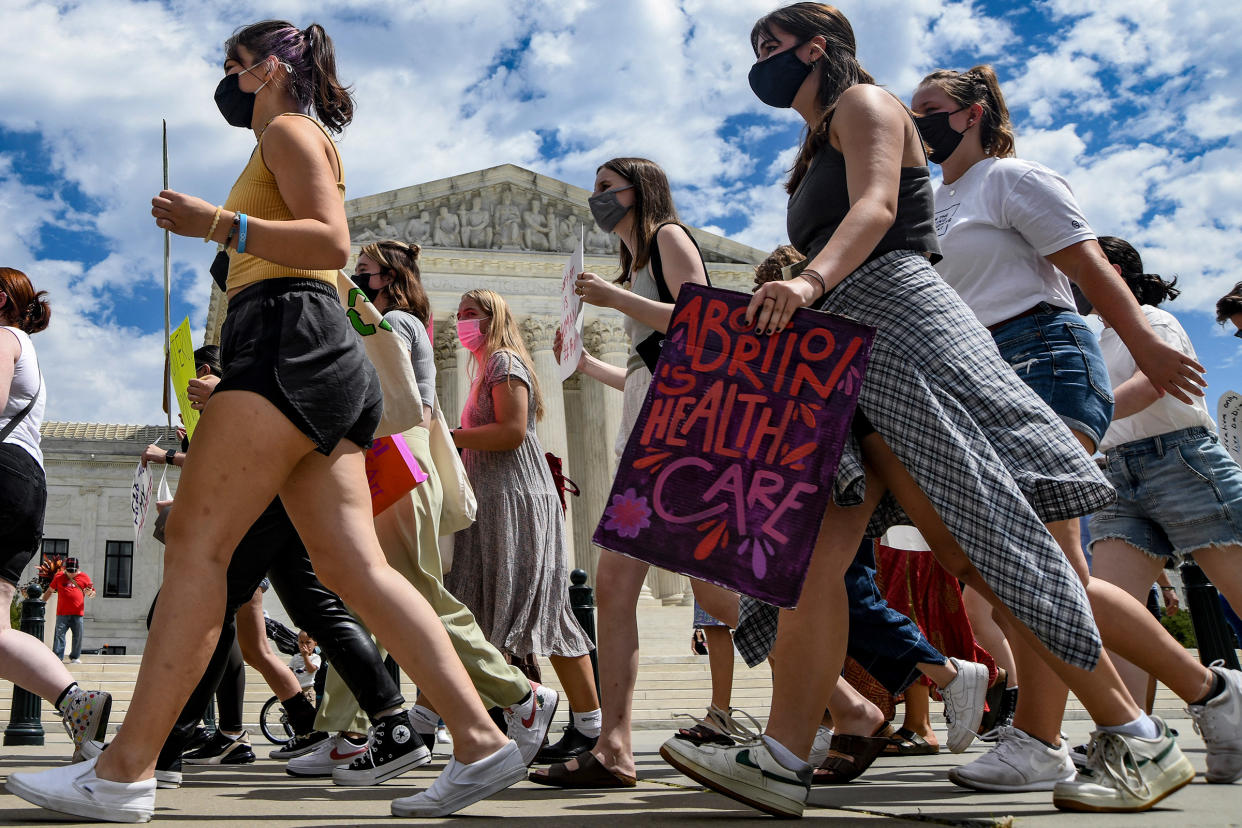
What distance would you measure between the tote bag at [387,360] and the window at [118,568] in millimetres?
43975

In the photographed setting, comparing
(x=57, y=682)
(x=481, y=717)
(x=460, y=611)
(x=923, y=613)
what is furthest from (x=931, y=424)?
(x=923, y=613)

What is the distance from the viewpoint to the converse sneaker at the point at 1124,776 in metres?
2.32

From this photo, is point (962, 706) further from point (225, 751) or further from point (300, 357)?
point (225, 751)

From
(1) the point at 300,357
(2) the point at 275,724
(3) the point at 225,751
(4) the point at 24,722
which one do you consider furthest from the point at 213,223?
(2) the point at 275,724

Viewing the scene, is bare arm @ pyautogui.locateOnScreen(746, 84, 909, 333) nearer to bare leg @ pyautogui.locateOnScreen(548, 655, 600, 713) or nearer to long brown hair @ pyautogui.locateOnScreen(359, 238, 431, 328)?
bare leg @ pyautogui.locateOnScreen(548, 655, 600, 713)

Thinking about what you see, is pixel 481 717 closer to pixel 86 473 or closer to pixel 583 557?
pixel 583 557

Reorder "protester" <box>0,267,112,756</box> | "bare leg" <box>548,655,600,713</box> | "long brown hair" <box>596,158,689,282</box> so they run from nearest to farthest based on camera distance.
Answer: "protester" <box>0,267,112,756</box> → "long brown hair" <box>596,158,689,282</box> → "bare leg" <box>548,655,600,713</box>

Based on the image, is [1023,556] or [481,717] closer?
[1023,556]

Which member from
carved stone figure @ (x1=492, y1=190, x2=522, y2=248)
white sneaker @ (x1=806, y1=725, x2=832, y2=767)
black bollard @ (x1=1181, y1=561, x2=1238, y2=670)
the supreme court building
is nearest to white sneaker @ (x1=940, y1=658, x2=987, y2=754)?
white sneaker @ (x1=806, y1=725, x2=832, y2=767)

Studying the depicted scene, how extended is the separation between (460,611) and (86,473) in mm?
43969

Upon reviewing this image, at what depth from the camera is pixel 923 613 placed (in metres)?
5.47

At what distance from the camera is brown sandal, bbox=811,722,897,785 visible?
346 cm

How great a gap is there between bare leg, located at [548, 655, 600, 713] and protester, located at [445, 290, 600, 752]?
5 cm

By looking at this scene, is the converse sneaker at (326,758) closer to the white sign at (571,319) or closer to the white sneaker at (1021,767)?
the white sign at (571,319)
